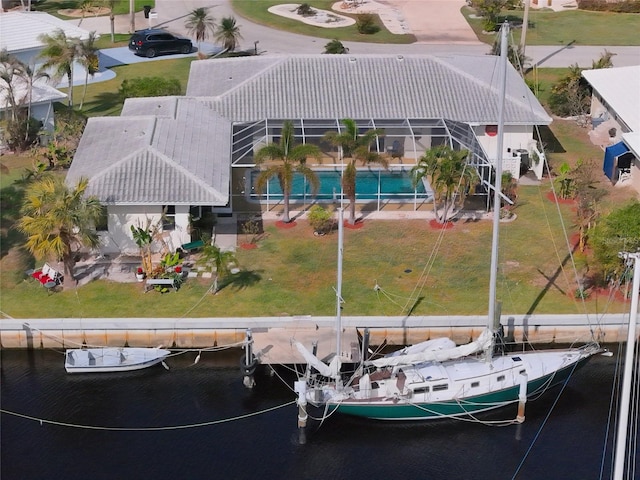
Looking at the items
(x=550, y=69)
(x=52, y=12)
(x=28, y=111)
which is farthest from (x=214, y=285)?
(x=52, y=12)

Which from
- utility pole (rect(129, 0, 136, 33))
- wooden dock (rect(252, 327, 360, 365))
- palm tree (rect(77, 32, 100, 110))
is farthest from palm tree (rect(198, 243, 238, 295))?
utility pole (rect(129, 0, 136, 33))

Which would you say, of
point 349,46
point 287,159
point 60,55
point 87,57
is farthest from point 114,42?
point 287,159

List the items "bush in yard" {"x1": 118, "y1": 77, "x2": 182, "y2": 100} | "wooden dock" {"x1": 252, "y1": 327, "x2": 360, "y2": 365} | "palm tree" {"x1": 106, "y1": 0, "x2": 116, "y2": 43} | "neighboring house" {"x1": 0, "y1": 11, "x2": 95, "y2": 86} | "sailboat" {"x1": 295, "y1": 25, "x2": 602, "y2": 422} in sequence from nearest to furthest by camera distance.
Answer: "sailboat" {"x1": 295, "y1": 25, "x2": 602, "y2": 422} < "wooden dock" {"x1": 252, "y1": 327, "x2": 360, "y2": 365} < "bush in yard" {"x1": 118, "y1": 77, "x2": 182, "y2": 100} < "neighboring house" {"x1": 0, "y1": 11, "x2": 95, "y2": 86} < "palm tree" {"x1": 106, "y1": 0, "x2": 116, "y2": 43}

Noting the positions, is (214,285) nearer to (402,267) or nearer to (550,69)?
(402,267)

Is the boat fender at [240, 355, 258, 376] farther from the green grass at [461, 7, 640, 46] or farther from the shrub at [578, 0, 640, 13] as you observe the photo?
the shrub at [578, 0, 640, 13]

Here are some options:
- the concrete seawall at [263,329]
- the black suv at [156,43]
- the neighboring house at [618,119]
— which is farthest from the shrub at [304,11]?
the concrete seawall at [263,329]

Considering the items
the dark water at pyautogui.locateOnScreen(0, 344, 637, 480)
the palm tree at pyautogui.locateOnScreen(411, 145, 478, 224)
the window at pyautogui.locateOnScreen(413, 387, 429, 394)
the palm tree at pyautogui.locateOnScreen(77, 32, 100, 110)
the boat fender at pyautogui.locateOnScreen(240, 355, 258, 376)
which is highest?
the palm tree at pyautogui.locateOnScreen(77, 32, 100, 110)
